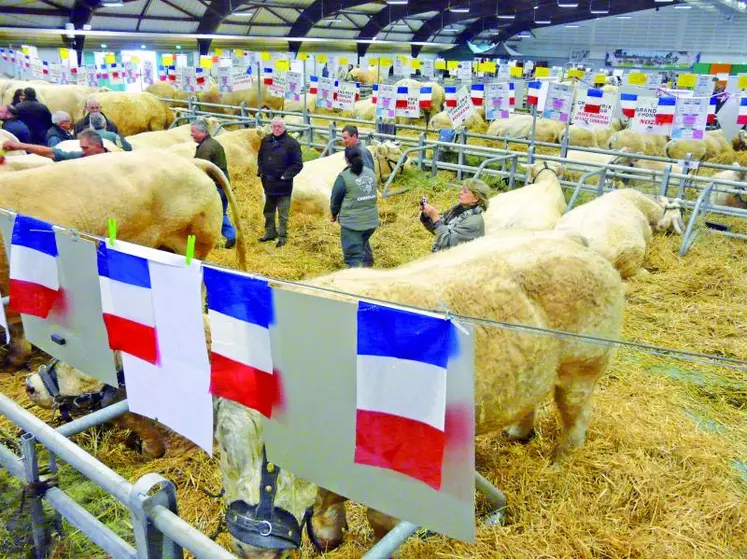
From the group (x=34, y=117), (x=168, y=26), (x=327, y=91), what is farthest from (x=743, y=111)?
(x=168, y=26)

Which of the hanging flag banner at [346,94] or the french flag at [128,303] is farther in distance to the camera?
the hanging flag banner at [346,94]

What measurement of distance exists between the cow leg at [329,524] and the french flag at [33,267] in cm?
155

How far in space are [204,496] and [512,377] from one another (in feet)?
5.85

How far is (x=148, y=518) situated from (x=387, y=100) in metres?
11.4

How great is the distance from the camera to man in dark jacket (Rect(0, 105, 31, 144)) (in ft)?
28.4

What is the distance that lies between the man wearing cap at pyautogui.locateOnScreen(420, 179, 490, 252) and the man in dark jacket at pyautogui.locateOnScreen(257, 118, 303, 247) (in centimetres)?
366

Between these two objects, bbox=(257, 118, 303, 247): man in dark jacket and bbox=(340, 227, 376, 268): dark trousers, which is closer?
bbox=(340, 227, 376, 268): dark trousers

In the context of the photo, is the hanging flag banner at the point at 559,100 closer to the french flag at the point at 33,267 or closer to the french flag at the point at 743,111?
the french flag at the point at 743,111

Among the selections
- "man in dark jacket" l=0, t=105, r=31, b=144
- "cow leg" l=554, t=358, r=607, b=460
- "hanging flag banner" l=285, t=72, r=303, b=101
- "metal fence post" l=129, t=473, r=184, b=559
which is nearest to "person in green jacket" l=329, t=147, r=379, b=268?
"cow leg" l=554, t=358, r=607, b=460

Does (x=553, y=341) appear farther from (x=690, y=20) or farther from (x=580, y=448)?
(x=690, y=20)

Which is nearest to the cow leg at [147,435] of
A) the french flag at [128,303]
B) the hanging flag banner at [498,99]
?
the french flag at [128,303]

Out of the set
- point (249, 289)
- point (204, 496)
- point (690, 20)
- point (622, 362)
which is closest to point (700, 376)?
point (622, 362)

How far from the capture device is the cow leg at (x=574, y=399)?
3502 mm

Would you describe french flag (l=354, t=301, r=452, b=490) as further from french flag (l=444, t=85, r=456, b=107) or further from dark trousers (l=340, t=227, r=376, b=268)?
french flag (l=444, t=85, r=456, b=107)
